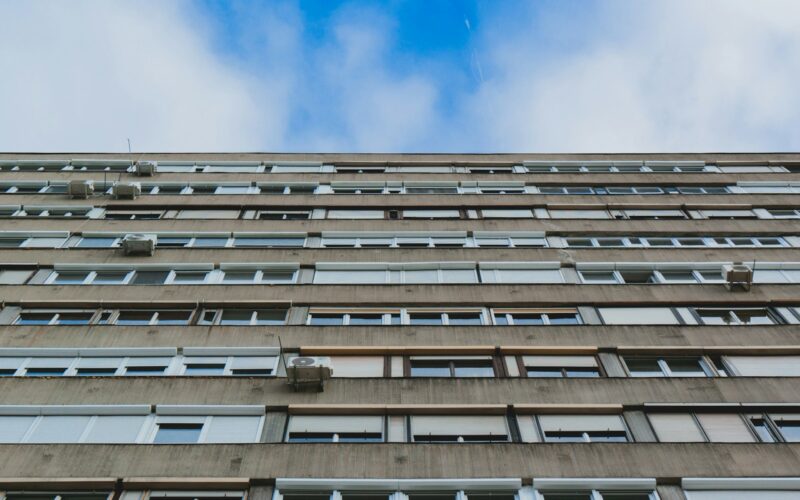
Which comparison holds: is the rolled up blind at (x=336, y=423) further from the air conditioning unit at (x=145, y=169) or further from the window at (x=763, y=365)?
the air conditioning unit at (x=145, y=169)

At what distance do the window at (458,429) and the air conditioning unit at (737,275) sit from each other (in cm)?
923

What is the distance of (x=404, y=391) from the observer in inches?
629

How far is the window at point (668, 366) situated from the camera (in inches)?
666

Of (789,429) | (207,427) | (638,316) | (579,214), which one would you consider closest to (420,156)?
(579,214)

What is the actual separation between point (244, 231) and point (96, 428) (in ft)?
34.0

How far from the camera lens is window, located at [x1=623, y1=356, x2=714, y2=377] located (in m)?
16.9

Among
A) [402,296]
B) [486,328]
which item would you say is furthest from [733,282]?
[402,296]

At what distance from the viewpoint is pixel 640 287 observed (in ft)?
66.3

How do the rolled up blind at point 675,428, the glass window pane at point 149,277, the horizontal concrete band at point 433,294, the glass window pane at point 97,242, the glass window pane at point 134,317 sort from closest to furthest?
the rolled up blind at point 675,428
the glass window pane at point 134,317
the horizontal concrete band at point 433,294
the glass window pane at point 149,277
the glass window pane at point 97,242

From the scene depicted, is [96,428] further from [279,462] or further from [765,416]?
[765,416]

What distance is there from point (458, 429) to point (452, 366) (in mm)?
2354

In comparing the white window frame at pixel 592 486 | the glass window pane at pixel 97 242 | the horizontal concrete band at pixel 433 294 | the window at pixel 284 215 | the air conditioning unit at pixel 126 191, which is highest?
Answer: the air conditioning unit at pixel 126 191

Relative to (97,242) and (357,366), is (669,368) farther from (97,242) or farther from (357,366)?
(97,242)

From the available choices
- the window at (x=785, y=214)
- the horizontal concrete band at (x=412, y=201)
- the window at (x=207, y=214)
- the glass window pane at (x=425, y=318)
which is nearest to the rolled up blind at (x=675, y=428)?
the glass window pane at (x=425, y=318)
